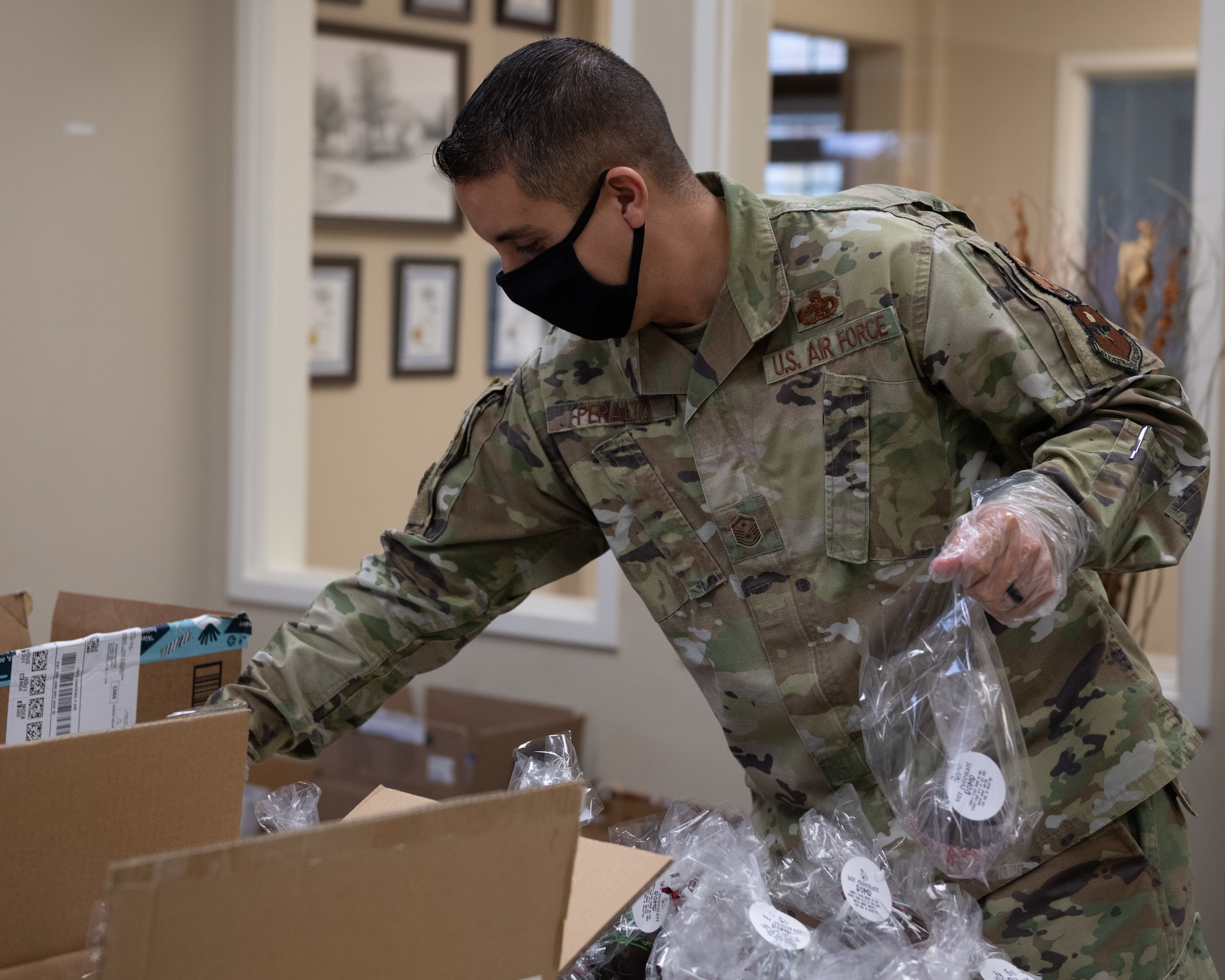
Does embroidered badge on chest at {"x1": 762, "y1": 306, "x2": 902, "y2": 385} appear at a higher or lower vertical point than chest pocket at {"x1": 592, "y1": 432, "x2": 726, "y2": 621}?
higher

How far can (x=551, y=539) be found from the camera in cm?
143

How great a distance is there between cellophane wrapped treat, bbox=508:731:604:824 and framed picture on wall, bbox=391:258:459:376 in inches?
123

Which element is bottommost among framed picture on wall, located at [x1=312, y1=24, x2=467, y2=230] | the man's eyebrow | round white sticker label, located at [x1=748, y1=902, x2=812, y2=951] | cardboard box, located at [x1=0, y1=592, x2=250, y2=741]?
round white sticker label, located at [x1=748, y1=902, x2=812, y2=951]

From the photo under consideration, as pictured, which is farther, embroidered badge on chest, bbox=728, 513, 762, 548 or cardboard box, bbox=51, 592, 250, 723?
embroidered badge on chest, bbox=728, 513, 762, 548

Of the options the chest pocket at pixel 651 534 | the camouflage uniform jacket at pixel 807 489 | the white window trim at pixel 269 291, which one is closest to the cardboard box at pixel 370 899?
the camouflage uniform jacket at pixel 807 489

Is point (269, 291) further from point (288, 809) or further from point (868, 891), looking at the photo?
point (868, 891)

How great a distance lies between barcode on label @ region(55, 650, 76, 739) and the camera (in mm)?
1030

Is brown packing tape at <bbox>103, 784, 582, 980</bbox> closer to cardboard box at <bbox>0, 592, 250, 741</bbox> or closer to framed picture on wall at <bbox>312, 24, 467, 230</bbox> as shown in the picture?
cardboard box at <bbox>0, 592, 250, 741</bbox>

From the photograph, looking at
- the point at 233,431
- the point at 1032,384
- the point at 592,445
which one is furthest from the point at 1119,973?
the point at 233,431

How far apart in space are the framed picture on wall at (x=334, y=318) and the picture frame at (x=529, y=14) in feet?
3.29

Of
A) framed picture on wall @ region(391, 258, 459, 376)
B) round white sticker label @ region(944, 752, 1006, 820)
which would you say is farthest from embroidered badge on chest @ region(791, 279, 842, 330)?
framed picture on wall @ region(391, 258, 459, 376)

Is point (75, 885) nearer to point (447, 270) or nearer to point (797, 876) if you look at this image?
point (797, 876)

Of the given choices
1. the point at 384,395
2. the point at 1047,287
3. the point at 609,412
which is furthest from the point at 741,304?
the point at 384,395

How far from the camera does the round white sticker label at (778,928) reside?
0.95m
